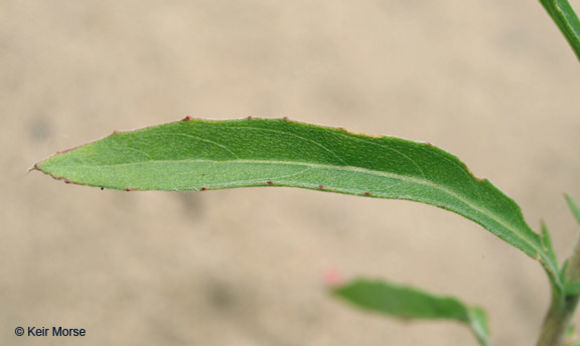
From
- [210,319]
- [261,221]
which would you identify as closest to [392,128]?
[261,221]

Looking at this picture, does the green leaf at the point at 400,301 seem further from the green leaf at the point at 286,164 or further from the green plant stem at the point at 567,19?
the green plant stem at the point at 567,19

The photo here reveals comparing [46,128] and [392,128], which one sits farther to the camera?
[392,128]

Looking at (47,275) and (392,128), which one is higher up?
(392,128)

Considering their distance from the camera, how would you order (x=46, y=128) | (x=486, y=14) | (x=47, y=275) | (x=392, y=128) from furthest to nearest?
1. (x=486, y=14)
2. (x=392, y=128)
3. (x=46, y=128)
4. (x=47, y=275)

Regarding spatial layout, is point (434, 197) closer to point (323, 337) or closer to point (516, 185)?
point (323, 337)

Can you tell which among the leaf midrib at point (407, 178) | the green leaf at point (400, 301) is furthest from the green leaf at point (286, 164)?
the green leaf at point (400, 301)

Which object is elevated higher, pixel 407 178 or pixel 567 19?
pixel 567 19

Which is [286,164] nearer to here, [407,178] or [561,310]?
[407,178]

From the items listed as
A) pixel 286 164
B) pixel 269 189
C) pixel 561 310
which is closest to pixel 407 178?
pixel 286 164
